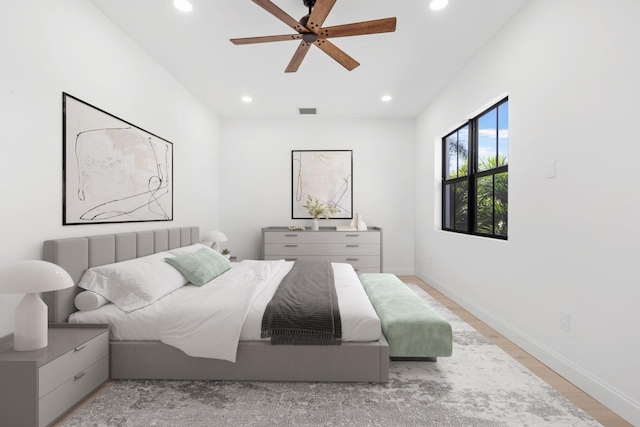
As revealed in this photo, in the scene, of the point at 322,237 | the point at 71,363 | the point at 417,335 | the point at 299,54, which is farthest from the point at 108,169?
the point at 322,237

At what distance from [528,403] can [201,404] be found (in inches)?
71.8

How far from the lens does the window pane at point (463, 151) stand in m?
3.94

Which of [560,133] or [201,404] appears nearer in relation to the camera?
[201,404]

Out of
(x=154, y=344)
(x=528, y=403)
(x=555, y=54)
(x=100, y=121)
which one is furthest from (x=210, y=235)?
(x=555, y=54)

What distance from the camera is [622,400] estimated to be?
1753mm

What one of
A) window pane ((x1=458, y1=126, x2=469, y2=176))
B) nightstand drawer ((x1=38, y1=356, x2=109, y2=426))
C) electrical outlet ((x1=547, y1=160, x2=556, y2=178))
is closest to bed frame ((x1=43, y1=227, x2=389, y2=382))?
nightstand drawer ((x1=38, y1=356, x2=109, y2=426))

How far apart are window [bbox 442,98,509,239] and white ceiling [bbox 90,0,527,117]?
709mm

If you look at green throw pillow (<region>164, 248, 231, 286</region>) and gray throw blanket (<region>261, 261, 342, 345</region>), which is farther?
green throw pillow (<region>164, 248, 231, 286</region>)

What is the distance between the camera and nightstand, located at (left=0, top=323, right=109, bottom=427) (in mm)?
1557

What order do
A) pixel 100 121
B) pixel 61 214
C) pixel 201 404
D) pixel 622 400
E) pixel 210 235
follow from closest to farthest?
pixel 622 400 < pixel 201 404 < pixel 61 214 < pixel 100 121 < pixel 210 235

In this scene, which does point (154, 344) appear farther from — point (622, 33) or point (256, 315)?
point (622, 33)

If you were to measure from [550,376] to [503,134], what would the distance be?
204 cm

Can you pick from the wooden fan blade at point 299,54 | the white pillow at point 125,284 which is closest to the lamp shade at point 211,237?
the white pillow at point 125,284

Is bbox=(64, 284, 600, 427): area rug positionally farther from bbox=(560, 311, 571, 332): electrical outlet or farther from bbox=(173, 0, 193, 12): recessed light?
bbox=(173, 0, 193, 12): recessed light
